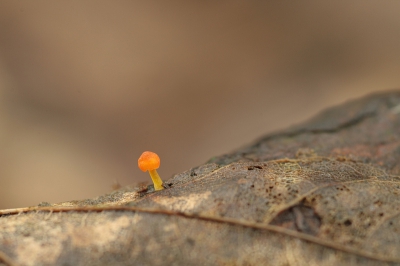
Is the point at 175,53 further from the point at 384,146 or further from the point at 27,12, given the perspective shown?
the point at 384,146

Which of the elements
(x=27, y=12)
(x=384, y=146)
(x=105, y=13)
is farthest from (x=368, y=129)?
(x=27, y=12)

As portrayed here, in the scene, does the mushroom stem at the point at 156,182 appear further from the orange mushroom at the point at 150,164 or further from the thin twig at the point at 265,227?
the thin twig at the point at 265,227

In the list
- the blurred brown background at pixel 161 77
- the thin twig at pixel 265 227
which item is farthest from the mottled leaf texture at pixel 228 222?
the blurred brown background at pixel 161 77

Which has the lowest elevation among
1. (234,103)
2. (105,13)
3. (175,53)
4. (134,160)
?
(134,160)

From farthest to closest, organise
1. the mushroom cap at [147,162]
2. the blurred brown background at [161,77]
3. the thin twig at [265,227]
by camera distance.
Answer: the blurred brown background at [161,77] → the mushroom cap at [147,162] → the thin twig at [265,227]

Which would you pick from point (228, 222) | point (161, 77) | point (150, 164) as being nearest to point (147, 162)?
point (150, 164)
